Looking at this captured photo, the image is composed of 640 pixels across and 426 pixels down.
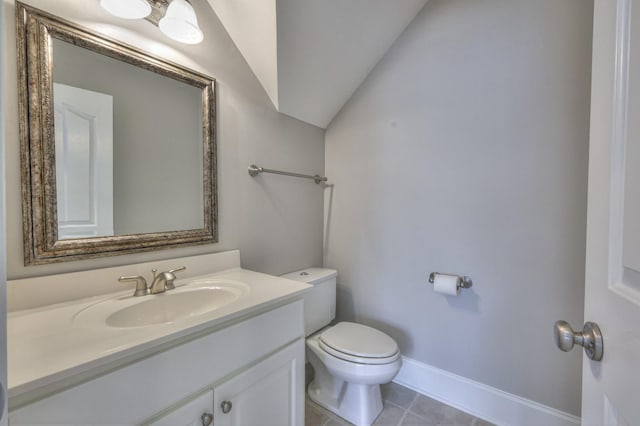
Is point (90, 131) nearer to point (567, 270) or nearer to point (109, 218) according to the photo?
point (109, 218)

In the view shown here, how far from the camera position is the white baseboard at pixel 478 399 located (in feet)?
4.41

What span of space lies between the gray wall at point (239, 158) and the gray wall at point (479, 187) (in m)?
0.34

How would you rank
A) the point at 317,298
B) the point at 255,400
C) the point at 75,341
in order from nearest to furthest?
1. the point at 75,341
2. the point at 255,400
3. the point at 317,298

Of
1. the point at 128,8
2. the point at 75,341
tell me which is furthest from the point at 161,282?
the point at 128,8

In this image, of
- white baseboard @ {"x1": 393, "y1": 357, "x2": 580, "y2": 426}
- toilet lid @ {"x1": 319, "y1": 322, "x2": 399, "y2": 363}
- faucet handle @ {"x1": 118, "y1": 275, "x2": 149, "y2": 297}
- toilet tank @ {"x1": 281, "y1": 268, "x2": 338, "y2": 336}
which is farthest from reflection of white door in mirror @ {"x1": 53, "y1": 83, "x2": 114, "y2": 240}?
white baseboard @ {"x1": 393, "y1": 357, "x2": 580, "y2": 426}

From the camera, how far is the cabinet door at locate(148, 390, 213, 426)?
0.74 meters

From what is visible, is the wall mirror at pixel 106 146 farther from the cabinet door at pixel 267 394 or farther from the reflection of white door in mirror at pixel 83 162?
the cabinet door at pixel 267 394

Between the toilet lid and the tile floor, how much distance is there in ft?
1.35

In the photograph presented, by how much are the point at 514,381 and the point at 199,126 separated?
208cm

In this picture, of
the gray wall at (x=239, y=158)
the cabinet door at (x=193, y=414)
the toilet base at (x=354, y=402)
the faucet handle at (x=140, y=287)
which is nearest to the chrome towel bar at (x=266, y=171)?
the gray wall at (x=239, y=158)

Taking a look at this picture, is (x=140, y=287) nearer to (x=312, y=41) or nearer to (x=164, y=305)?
(x=164, y=305)

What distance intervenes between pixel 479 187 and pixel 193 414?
1.60 metres

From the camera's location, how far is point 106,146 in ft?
3.48

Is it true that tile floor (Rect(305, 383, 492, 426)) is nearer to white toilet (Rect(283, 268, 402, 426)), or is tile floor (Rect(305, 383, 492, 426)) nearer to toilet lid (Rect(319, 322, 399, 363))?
white toilet (Rect(283, 268, 402, 426))
